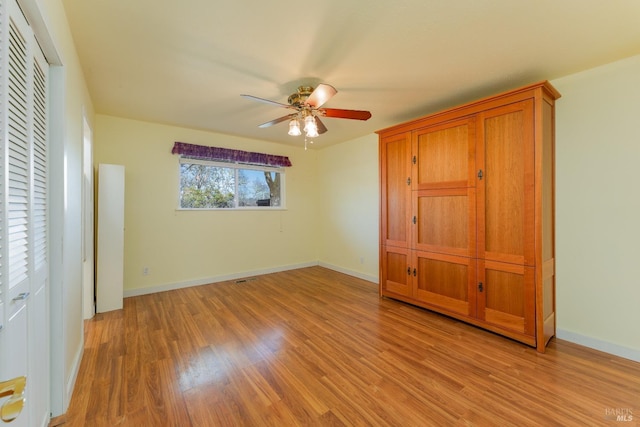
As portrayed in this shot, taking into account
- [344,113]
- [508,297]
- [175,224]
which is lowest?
[508,297]

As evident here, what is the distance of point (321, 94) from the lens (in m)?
2.16

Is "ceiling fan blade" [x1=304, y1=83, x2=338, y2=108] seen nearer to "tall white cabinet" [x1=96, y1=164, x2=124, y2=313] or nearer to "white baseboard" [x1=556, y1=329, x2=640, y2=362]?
"tall white cabinet" [x1=96, y1=164, x2=124, y2=313]

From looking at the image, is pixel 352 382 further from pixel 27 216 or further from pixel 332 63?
pixel 332 63

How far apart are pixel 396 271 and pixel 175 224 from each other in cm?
328

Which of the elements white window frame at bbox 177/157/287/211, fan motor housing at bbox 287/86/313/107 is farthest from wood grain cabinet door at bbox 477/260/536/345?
white window frame at bbox 177/157/287/211

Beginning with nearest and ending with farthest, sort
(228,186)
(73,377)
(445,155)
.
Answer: (73,377)
(445,155)
(228,186)

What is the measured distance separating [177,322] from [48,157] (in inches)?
79.3

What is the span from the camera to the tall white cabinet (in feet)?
10.3

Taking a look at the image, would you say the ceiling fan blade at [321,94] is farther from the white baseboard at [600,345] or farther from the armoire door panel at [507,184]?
the white baseboard at [600,345]

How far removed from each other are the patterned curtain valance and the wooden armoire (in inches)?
90.0

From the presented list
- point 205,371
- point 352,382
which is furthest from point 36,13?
point 352,382

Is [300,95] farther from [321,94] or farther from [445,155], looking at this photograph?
[445,155]

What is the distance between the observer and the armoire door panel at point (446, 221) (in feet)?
8.84

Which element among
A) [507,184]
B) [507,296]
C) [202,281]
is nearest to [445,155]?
[507,184]
